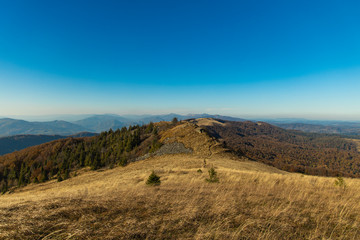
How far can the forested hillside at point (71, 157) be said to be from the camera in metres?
55.2

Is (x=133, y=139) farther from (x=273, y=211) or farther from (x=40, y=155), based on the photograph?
(x=40, y=155)

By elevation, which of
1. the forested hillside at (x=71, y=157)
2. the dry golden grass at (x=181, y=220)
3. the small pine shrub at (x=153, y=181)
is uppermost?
the dry golden grass at (x=181, y=220)

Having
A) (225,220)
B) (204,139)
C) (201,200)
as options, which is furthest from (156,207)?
(204,139)

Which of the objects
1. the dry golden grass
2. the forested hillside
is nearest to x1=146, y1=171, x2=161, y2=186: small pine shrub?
the dry golden grass

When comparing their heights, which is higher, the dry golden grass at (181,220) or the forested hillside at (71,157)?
the dry golden grass at (181,220)

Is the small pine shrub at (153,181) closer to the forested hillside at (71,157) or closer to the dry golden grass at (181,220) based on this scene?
the dry golden grass at (181,220)

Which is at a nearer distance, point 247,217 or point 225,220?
point 225,220

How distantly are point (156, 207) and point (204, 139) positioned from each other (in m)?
38.6

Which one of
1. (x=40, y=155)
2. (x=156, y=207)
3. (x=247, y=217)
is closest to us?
(x=247, y=217)

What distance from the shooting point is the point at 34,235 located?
3707 millimetres

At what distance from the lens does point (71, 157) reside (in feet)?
243

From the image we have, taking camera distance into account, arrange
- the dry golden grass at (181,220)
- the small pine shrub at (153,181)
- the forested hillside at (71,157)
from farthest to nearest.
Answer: the forested hillside at (71,157), the small pine shrub at (153,181), the dry golden grass at (181,220)

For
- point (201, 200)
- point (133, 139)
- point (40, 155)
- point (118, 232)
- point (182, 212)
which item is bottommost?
point (40, 155)

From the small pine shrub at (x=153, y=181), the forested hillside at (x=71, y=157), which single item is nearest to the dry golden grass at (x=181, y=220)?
the small pine shrub at (x=153, y=181)
